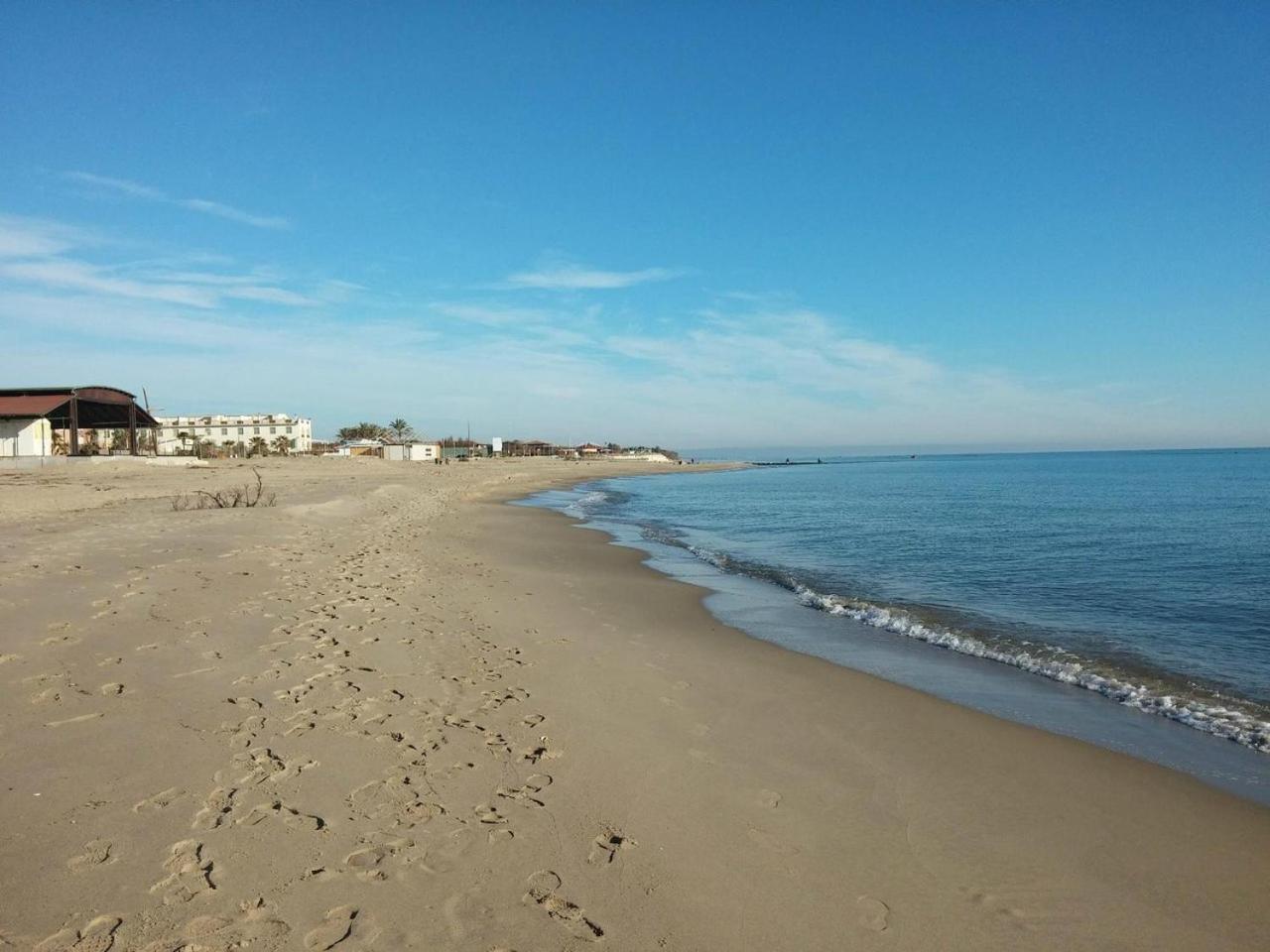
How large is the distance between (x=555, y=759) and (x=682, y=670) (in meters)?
3.01

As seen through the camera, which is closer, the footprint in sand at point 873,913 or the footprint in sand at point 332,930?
the footprint in sand at point 332,930

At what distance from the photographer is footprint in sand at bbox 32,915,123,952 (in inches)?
115

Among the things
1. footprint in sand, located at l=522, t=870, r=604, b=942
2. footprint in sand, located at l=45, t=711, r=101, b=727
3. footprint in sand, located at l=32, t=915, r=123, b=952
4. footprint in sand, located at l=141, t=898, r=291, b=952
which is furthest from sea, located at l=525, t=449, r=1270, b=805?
footprint in sand, located at l=45, t=711, r=101, b=727

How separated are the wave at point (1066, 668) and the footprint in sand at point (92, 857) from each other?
867 centimetres

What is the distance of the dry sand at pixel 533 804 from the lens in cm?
334

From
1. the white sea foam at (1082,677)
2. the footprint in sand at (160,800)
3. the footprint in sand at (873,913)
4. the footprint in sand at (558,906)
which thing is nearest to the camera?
the footprint in sand at (558,906)

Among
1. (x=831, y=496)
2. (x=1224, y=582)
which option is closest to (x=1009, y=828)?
(x=1224, y=582)

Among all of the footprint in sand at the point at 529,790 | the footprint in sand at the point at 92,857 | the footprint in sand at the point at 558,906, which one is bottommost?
the footprint in sand at the point at 529,790

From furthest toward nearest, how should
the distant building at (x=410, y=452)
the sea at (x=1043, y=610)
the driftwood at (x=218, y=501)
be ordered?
the distant building at (x=410, y=452)
the driftwood at (x=218, y=501)
the sea at (x=1043, y=610)

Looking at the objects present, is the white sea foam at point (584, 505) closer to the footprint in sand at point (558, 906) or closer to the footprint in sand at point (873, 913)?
the footprint in sand at point (558, 906)

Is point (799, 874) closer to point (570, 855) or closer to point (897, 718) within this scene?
point (570, 855)

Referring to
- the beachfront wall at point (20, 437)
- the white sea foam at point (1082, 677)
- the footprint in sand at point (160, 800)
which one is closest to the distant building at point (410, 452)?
the beachfront wall at point (20, 437)

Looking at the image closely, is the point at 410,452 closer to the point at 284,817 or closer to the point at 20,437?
the point at 20,437

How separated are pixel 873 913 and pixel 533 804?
6.68 ft
